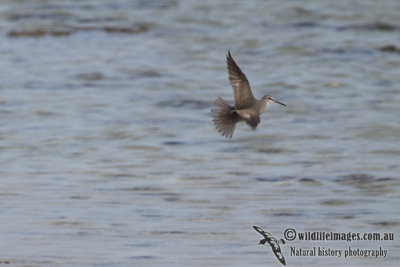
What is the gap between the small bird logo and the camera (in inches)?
211

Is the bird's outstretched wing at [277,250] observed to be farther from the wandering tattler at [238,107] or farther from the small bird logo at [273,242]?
the wandering tattler at [238,107]

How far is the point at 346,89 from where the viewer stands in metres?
11.0

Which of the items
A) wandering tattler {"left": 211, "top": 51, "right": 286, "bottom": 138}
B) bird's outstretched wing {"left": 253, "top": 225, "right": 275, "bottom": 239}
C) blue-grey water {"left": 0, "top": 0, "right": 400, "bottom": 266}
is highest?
wandering tattler {"left": 211, "top": 51, "right": 286, "bottom": 138}

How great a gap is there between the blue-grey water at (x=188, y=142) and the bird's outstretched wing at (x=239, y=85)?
35.8 inches

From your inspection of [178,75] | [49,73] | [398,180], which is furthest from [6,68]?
[398,180]

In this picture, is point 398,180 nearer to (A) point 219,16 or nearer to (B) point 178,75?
(B) point 178,75

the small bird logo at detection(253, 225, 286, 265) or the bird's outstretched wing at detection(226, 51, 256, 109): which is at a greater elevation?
the bird's outstretched wing at detection(226, 51, 256, 109)

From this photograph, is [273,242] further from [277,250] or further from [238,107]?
[238,107]

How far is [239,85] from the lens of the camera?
5090mm

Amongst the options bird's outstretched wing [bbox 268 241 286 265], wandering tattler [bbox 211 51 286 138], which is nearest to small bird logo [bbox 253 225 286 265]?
bird's outstretched wing [bbox 268 241 286 265]

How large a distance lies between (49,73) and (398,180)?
620 centimetres

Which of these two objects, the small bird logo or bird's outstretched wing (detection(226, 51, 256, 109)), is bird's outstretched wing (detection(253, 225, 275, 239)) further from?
bird's outstretched wing (detection(226, 51, 256, 109))

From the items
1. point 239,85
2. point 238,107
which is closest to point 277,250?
point 238,107

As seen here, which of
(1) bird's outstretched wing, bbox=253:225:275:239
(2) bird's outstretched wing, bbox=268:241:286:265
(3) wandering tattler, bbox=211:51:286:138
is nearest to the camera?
(3) wandering tattler, bbox=211:51:286:138
